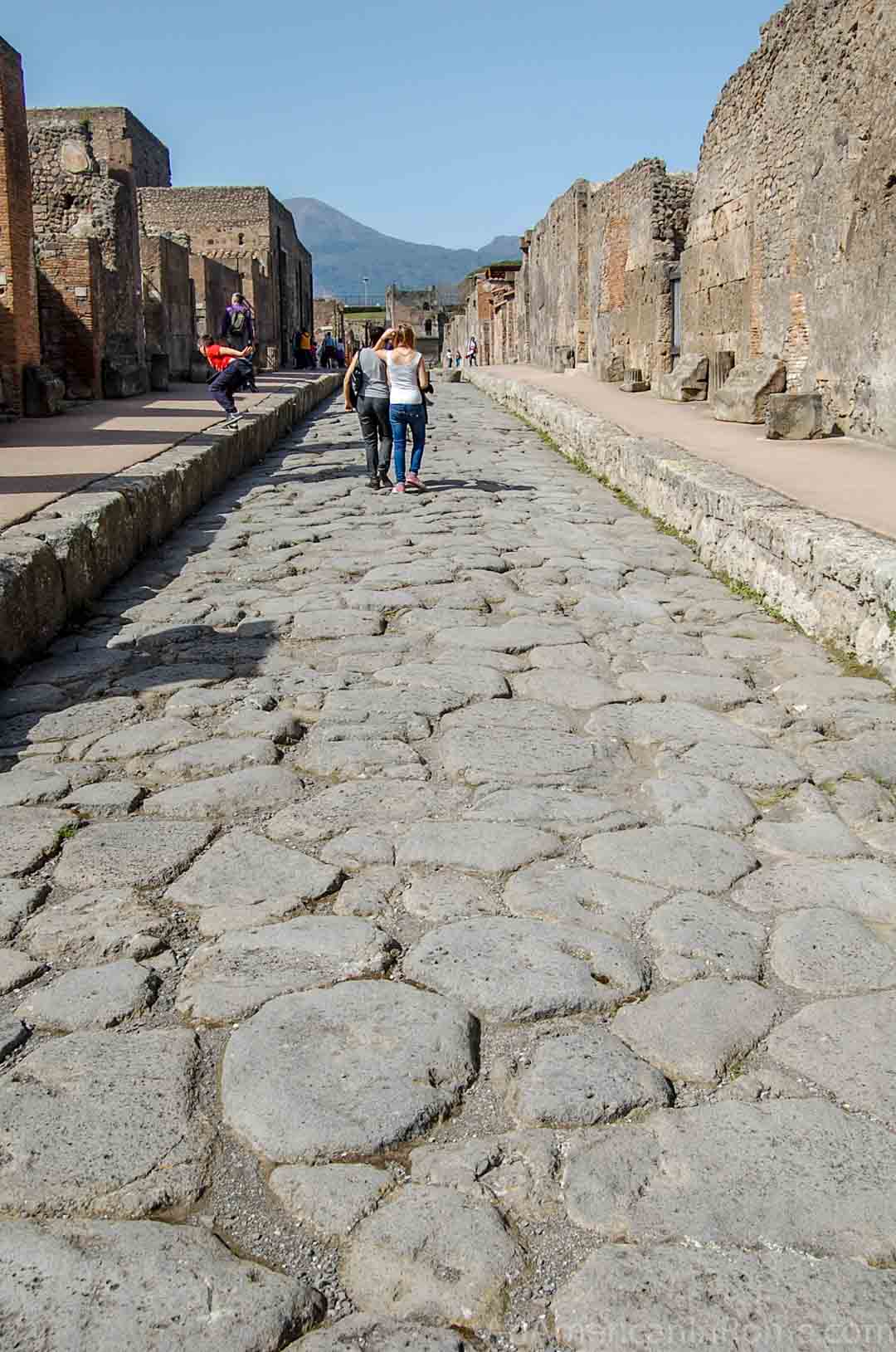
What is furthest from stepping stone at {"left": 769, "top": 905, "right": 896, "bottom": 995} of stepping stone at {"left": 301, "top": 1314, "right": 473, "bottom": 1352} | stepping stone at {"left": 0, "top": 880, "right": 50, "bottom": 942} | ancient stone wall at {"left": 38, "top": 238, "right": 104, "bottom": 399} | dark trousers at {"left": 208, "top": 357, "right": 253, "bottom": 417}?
ancient stone wall at {"left": 38, "top": 238, "right": 104, "bottom": 399}

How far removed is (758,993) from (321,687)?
2.66m

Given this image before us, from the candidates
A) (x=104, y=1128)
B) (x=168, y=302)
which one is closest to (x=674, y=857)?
(x=104, y=1128)

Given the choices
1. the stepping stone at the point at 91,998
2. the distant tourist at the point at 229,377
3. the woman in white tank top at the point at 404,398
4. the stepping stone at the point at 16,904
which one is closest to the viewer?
the stepping stone at the point at 91,998

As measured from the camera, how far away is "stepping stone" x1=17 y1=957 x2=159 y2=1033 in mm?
2562

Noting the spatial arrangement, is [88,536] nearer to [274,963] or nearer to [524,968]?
[274,963]

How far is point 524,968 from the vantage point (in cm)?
278

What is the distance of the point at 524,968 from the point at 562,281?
27872 mm

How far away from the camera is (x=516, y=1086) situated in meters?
2.35

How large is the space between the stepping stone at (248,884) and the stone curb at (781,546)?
2.60 m

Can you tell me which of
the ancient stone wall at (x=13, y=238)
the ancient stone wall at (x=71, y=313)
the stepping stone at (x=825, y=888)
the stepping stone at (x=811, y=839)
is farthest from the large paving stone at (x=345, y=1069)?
the ancient stone wall at (x=71, y=313)

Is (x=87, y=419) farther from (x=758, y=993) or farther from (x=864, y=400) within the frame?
(x=758, y=993)

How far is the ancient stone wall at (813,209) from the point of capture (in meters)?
11.2

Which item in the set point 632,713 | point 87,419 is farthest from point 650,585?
point 87,419

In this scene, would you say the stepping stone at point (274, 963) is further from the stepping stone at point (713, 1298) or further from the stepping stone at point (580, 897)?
the stepping stone at point (713, 1298)
